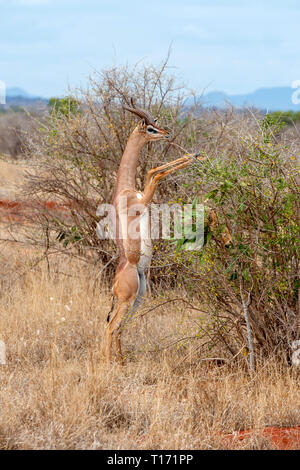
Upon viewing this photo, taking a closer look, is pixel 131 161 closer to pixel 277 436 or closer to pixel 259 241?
pixel 259 241

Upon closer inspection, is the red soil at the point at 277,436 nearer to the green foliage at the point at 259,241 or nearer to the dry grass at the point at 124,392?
the dry grass at the point at 124,392

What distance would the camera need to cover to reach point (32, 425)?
433 cm

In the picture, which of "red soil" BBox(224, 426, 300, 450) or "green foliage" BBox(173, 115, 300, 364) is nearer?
"red soil" BBox(224, 426, 300, 450)

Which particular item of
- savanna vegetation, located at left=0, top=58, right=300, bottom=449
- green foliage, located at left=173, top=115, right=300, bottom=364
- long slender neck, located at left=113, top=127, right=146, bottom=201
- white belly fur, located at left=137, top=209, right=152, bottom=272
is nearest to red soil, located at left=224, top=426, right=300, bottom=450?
savanna vegetation, located at left=0, top=58, right=300, bottom=449

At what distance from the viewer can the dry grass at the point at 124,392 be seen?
165 inches

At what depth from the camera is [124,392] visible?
485 centimetres

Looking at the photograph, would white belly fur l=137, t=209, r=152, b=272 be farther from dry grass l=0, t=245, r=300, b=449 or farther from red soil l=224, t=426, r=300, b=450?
red soil l=224, t=426, r=300, b=450

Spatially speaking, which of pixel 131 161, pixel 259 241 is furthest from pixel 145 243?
pixel 259 241

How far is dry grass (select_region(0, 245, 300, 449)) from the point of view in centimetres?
420

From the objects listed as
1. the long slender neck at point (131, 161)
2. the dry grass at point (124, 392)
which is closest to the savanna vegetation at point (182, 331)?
the dry grass at point (124, 392)

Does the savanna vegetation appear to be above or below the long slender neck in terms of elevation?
below

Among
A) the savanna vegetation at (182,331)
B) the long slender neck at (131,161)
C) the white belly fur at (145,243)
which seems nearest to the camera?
the savanna vegetation at (182,331)

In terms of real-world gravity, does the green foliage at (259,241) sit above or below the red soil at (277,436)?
above
